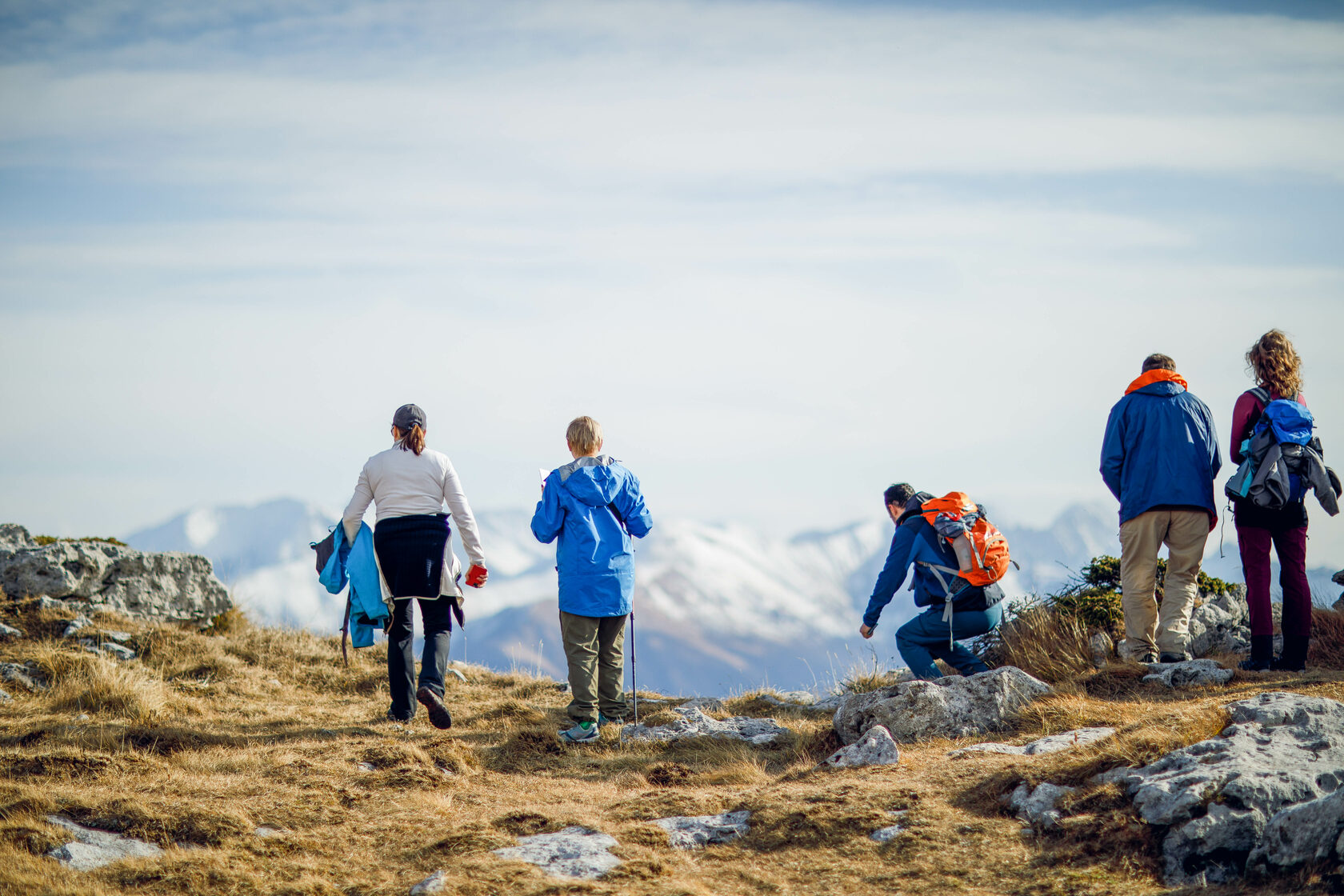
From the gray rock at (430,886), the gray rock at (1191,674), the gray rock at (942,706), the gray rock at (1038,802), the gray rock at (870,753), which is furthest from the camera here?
the gray rock at (1191,674)

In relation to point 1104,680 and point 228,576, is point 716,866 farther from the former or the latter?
point 228,576

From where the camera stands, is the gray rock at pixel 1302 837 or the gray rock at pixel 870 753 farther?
the gray rock at pixel 870 753

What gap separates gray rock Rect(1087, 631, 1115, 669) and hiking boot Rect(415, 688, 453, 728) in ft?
19.1

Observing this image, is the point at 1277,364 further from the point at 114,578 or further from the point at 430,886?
the point at 114,578

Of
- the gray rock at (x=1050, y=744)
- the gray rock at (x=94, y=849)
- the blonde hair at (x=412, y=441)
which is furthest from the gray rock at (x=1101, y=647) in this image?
the gray rock at (x=94, y=849)

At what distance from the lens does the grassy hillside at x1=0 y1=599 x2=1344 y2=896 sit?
17.6 ft

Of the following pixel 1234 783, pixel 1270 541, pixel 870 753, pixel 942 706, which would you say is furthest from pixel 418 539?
pixel 1270 541

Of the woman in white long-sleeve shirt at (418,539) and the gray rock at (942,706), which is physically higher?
the woman in white long-sleeve shirt at (418,539)

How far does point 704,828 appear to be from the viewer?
242 inches

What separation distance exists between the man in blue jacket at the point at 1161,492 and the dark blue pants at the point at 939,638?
1.25 meters

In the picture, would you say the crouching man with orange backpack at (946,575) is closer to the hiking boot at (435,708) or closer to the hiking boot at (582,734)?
the hiking boot at (582,734)

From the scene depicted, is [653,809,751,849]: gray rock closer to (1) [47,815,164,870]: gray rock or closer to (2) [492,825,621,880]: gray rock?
(2) [492,825,621,880]: gray rock

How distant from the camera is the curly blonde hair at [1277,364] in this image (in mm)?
8812

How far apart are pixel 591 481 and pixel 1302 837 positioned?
17.9ft
